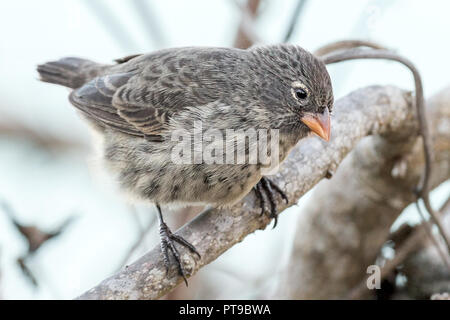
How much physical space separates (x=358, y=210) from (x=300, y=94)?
1.27m

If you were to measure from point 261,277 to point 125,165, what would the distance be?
1.73 m

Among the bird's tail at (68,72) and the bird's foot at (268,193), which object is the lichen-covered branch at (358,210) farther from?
the bird's tail at (68,72)

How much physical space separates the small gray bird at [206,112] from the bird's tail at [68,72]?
0.59 m

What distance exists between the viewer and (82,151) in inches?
217

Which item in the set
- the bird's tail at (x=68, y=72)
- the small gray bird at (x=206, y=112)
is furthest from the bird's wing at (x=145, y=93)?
the bird's tail at (x=68, y=72)

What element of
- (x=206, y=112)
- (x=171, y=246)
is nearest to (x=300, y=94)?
(x=206, y=112)

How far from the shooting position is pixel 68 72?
4203 millimetres

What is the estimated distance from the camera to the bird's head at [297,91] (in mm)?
3133

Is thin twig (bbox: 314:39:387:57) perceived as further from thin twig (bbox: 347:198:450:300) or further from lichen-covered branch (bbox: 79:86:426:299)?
thin twig (bbox: 347:198:450:300)

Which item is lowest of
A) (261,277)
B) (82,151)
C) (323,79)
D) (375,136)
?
(261,277)

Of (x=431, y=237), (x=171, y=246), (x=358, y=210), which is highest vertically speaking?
(x=171, y=246)

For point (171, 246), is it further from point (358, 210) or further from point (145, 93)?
point (358, 210)
